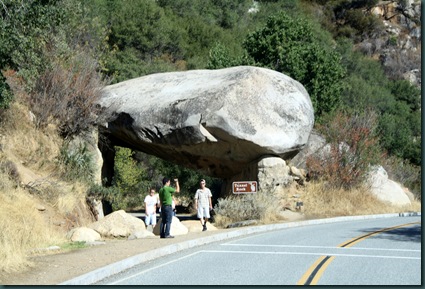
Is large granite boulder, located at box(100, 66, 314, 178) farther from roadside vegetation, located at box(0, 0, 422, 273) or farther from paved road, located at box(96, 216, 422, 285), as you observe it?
paved road, located at box(96, 216, 422, 285)

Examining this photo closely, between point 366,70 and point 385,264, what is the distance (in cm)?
6864

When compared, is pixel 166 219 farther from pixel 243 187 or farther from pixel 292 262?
pixel 243 187

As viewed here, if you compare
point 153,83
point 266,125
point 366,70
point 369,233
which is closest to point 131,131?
point 153,83

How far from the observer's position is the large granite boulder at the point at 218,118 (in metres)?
26.4

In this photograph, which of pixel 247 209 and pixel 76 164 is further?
pixel 247 209

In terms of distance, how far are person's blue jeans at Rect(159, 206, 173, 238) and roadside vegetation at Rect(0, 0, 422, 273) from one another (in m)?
2.59

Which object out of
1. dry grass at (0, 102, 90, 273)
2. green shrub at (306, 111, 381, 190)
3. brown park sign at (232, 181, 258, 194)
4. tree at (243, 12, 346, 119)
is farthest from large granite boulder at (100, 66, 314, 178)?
tree at (243, 12, 346, 119)

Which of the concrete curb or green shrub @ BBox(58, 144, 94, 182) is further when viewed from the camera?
green shrub @ BBox(58, 144, 94, 182)

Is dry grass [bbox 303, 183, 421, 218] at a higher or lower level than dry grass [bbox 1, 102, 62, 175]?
lower

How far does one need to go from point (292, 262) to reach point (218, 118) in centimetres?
1271

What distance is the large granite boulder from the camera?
26.4m

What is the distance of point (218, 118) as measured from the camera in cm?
2605

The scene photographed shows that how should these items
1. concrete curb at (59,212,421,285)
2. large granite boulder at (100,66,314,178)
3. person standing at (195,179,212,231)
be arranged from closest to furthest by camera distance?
concrete curb at (59,212,421,285)
person standing at (195,179,212,231)
large granite boulder at (100,66,314,178)

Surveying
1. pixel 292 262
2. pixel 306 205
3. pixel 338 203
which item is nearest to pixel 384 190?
pixel 338 203
